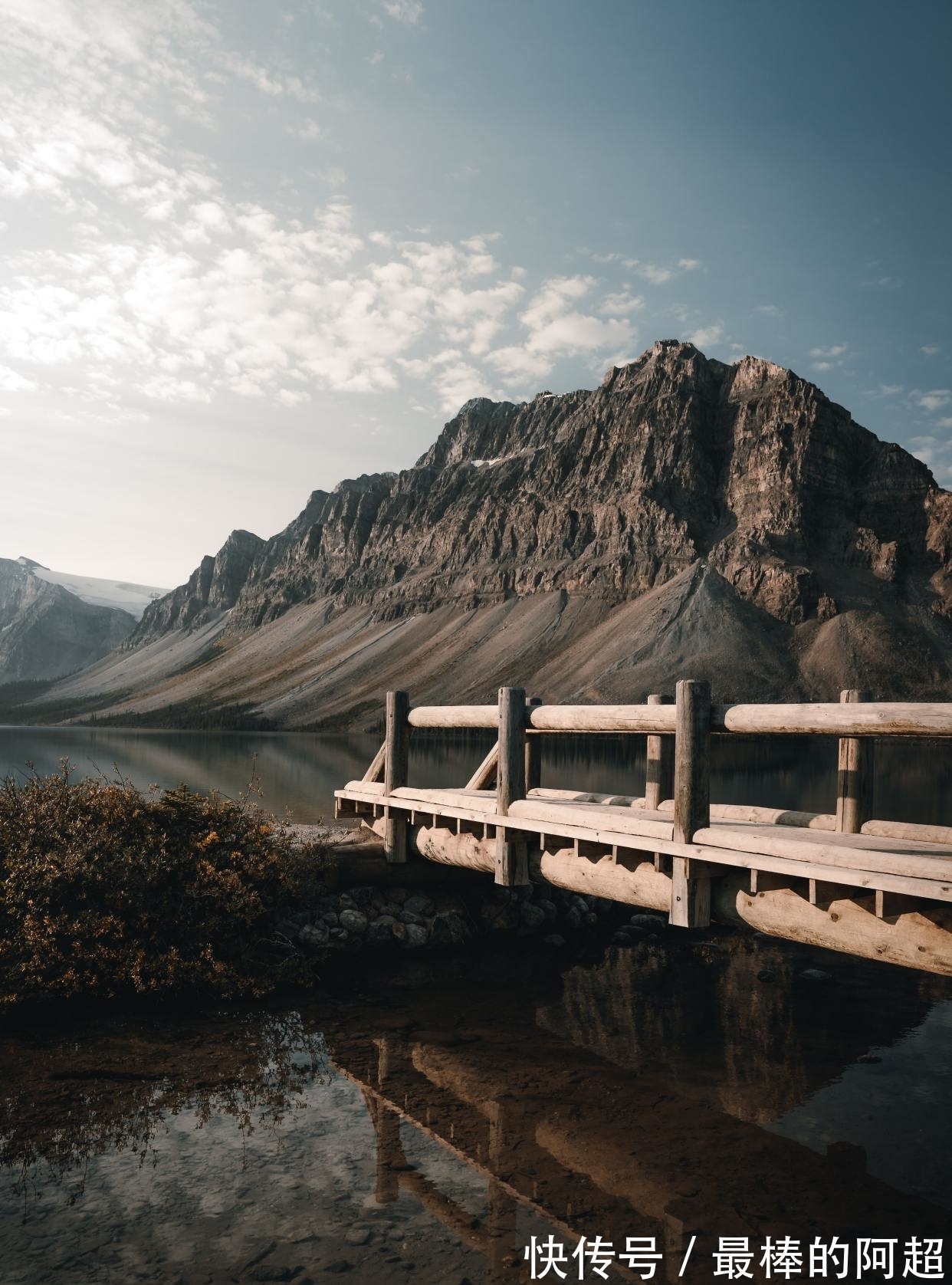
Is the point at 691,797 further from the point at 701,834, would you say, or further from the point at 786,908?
the point at 786,908

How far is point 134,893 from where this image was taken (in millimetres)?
13445

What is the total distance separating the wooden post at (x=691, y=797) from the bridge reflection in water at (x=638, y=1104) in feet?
6.70

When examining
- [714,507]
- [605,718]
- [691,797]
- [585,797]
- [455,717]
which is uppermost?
[714,507]

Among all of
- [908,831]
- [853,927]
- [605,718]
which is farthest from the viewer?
[605,718]

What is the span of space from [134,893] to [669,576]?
138 metres

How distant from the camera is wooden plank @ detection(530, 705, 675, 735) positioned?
11.4 m

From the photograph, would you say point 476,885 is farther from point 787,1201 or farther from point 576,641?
point 576,641

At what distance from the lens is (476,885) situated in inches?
679

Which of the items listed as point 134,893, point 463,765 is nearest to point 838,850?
point 134,893

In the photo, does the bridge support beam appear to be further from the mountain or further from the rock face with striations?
the rock face with striations

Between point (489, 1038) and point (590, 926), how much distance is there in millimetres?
6131

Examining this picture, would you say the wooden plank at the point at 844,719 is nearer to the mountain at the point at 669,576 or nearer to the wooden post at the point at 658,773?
the wooden post at the point at 658,773

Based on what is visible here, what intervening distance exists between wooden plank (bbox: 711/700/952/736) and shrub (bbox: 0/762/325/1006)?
27.2 ft

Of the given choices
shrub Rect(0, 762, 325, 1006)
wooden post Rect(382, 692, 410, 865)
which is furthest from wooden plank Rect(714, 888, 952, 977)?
shrub Rect(0, 762, 325, 1006)
